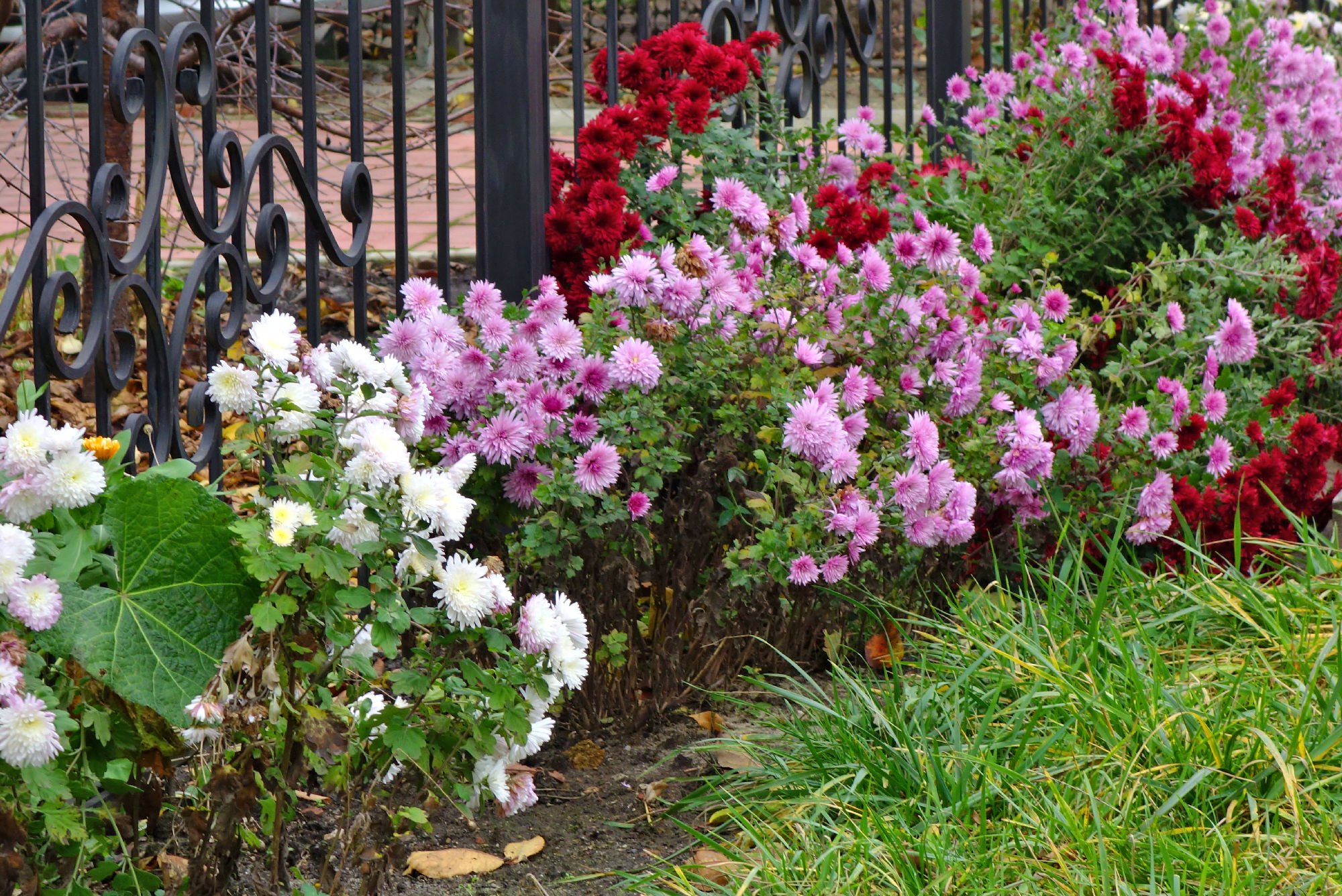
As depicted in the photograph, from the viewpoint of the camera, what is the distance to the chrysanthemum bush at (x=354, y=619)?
5.04 feet

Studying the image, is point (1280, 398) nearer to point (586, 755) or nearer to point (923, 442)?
point (923, 442)

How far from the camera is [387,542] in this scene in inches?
61.3

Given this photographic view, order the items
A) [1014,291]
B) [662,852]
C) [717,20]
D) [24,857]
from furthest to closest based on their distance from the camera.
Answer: [717,20] < [1014,291] < [662,852] < [24,857]

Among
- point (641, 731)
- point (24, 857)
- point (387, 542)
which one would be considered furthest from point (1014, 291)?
point (24, 857)

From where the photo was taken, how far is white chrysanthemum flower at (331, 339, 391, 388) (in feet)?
5.45

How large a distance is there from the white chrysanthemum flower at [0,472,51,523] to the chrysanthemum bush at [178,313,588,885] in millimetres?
197

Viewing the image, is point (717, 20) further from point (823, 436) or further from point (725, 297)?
point (823, 436)

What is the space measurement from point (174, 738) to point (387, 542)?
35cm

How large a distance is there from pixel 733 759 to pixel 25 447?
4.06ft

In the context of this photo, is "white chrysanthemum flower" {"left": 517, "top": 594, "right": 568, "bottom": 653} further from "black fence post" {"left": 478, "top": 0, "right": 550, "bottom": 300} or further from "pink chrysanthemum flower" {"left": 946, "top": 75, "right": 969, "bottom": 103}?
"pink chrysanthemum flower" {"left": 946, "top": 75, "right": 969, "bottom": 103}

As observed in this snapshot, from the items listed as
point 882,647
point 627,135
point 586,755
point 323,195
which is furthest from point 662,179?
point 323,195

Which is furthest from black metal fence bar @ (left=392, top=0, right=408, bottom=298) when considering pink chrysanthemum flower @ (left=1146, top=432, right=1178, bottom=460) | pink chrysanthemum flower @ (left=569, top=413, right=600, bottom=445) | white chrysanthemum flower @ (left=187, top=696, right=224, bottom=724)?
pink chrysanthemum flower @ (left=1146, top=432, right=1178, bottom=460)

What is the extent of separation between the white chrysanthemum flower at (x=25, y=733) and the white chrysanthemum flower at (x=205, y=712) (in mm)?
162

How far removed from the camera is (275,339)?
1622 millimetres
